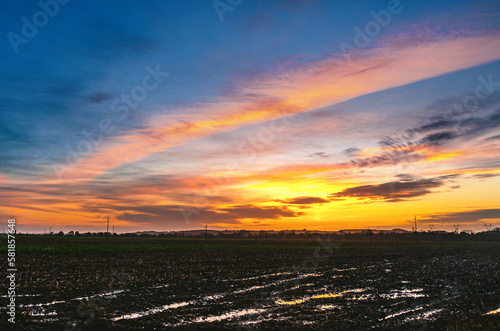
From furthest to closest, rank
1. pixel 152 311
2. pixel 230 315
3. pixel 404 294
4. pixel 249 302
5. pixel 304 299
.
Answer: pixel 404 294, pixel 304 299, pixel 249 302, pixel 152 311, pixel 230 315

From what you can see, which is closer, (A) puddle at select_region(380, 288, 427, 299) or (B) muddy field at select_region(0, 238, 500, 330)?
(B) muddy field at select_region(0, 238, 500, 330)

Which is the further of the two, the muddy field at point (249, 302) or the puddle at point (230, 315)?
the puddle at point (230, 315)

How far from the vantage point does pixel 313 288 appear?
60.3ft

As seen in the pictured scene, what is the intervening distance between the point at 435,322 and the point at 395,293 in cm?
589

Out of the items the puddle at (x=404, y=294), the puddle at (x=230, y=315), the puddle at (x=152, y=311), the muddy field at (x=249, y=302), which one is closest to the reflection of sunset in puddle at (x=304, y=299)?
the muddy field at (x=249, y=302)

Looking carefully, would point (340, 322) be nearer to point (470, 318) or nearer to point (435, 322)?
point (435, 322)

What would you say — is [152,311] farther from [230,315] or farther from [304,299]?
[304,299]

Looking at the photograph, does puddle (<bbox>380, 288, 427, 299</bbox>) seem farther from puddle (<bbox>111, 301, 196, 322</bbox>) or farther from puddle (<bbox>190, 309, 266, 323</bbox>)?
Result: puddle (<bbox>111, 301, 196, 322</bbox>)

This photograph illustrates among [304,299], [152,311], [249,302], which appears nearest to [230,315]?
[249,302]

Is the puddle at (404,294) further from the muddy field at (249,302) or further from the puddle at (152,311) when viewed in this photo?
the puddle at (152,311)

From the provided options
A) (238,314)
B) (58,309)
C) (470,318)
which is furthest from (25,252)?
(470,318)

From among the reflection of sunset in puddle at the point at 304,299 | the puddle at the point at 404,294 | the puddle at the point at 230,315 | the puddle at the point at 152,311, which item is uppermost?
the puddle at the point at 152,311

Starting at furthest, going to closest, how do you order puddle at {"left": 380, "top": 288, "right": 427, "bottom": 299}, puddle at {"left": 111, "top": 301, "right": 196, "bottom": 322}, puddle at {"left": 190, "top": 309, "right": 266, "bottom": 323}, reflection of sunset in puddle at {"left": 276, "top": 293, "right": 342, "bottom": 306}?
puddle at {"left": 380, "top": 288, "right": 427, "bottom": 299}, reflection of sunset in puddle at {"left": 276, "top": 293, "right": 342, "bottom": 306}, puddle at {"left": 111, "top": 301, "right": 196, "bottom": 322}, puddle at {"left": 190, "top": 309, "right": 266, "bottom": 323}

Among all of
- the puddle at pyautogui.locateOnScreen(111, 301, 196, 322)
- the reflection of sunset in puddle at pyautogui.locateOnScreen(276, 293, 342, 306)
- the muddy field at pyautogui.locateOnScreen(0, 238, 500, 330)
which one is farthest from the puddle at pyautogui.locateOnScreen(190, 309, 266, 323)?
the puddle at pyautogui.locateOnScreen(111, 301, 196, 322)
